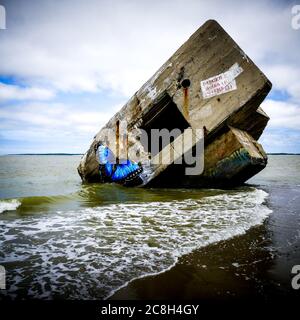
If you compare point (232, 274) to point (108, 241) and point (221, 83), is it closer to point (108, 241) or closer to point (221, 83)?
point (108, 241)

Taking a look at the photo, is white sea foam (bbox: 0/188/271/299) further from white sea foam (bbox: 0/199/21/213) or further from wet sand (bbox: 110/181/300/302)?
white sea foam (bbox: 0/199/21/213)

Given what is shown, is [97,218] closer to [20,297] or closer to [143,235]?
[143,235]

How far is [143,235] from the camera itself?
10.3 ft

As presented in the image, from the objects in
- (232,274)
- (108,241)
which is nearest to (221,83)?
(108,241)

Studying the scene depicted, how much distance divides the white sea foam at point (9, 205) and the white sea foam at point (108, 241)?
933mm

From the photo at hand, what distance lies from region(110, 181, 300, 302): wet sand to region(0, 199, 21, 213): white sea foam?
11.1 feet

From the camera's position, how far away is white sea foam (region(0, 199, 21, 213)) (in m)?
4.52

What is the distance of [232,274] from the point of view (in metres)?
2.10

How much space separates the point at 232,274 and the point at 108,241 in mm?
1372

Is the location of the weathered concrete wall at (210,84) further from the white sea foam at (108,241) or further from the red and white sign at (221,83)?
the white sea foam at (108,241)

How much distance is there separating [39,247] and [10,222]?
1.22 m

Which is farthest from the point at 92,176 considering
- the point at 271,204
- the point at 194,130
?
the point at 271,204

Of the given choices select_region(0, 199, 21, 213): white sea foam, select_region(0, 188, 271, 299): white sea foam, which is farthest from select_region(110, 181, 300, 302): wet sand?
select_region(0, 199, 21, 213): white sea foam
